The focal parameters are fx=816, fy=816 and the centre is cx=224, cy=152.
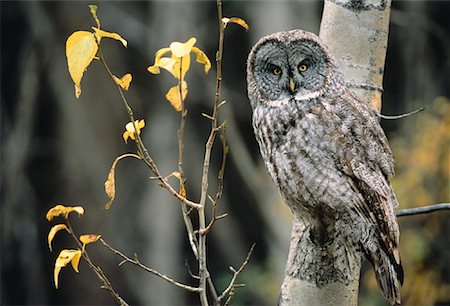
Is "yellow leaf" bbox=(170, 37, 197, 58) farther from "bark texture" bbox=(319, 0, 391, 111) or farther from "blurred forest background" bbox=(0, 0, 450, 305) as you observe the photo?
"blurred forest background" bbox=(0, 0, 450, 305)

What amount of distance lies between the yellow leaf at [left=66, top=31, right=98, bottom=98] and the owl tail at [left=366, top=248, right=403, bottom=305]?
44.4 inches

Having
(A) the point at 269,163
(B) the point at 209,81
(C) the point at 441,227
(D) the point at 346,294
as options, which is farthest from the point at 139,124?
(B) the point at 209,81

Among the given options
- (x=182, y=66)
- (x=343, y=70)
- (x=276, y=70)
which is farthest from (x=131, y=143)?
(x=182, y=66)

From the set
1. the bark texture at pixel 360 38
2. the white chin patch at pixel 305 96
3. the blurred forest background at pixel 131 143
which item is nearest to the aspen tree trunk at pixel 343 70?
the bark texture at pixel 360 38

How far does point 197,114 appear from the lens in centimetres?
761

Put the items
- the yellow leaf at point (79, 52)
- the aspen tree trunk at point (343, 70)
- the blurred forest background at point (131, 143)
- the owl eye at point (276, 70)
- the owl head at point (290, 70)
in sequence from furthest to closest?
1. the blurred forest background at point (131, 143)
2. the owl eye at point (276, 70)
3. the owl head at point (290, 70)
4. the aspen tree trunk at point (343, 70)
5. the yellow leaf at point (79, 52)

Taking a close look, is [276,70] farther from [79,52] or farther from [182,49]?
[79,52]

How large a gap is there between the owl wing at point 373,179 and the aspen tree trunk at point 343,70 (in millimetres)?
92

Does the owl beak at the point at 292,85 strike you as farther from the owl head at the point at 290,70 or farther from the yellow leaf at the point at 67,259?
the yellow leaf at the point at 67,259

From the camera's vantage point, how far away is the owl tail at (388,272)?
2.38 m

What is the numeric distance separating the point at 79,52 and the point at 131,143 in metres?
5.84

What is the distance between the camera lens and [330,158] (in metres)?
2.34

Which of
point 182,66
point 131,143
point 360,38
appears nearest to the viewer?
point 182,66

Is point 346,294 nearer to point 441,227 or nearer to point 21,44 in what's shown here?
point 441,227
